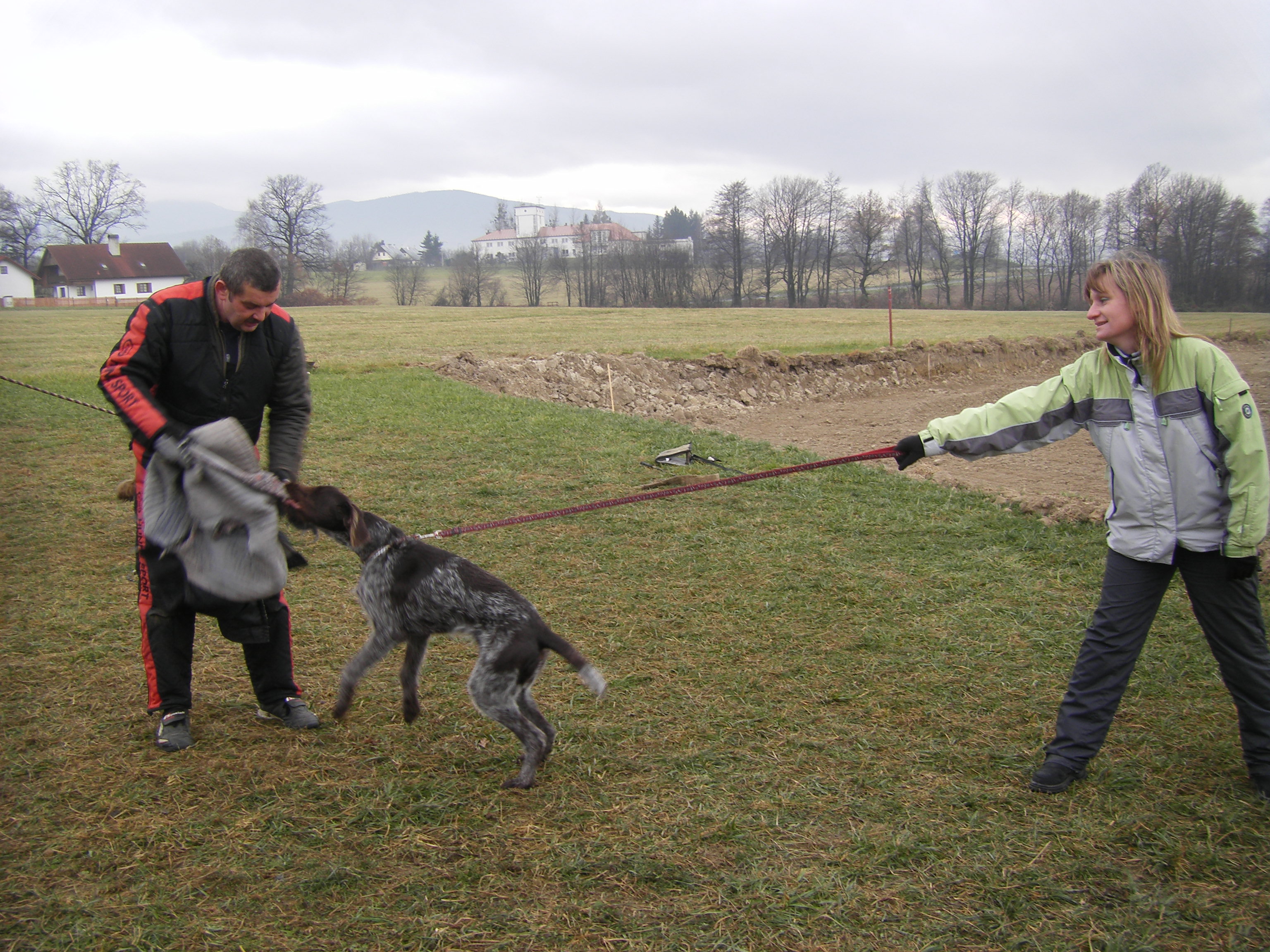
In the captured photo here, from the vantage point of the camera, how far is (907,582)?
6352 mm

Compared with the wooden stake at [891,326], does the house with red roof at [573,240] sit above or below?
above

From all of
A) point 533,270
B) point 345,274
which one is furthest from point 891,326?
point 345,274

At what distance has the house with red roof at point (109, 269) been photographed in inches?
2185

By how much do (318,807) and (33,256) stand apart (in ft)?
218

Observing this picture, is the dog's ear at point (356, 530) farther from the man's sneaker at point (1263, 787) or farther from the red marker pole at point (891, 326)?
the red marker pole at point (891, 326)

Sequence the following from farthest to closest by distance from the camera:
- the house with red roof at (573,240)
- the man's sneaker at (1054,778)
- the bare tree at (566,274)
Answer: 1. the house with red roof at (573,240)
2. the bare tree at (566,274)
3. the man's sneaker at (1054,778)

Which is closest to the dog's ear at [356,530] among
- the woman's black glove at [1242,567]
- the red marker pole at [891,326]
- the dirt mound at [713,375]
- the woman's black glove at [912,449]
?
the woman's black glove at [912,449]

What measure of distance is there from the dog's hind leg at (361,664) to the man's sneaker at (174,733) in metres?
0.80

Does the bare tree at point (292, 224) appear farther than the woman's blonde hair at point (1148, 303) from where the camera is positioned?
Yes

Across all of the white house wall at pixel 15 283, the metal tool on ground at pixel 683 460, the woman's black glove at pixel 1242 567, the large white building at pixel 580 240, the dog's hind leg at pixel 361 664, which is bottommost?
the dog's hind leg at pixel 361 664

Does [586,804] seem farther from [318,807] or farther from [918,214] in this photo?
[918,214]

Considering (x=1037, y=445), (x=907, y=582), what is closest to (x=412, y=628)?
(x=1037, y=445)

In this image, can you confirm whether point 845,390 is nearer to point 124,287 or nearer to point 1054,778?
point 1054,778

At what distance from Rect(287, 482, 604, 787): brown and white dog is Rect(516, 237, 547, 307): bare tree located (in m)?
65.9
